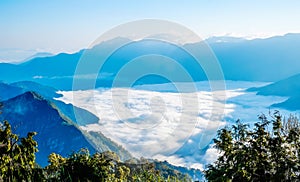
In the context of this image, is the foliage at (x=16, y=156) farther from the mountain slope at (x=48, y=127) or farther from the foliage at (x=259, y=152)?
the mountain slope at (x=48, y=127)

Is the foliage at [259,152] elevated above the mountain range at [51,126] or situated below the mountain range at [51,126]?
below

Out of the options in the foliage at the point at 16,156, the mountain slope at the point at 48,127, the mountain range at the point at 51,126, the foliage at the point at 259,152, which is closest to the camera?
the foliage at the point at 16,156

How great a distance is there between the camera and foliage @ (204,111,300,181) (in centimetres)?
551

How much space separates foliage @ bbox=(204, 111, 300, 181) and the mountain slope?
381 ft

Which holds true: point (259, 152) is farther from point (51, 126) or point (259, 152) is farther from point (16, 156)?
point (51, 126)

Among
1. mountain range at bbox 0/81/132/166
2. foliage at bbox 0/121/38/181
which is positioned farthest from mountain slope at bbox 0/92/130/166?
foliage at bbox 0/121/38/181

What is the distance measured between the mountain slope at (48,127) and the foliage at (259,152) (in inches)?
4567

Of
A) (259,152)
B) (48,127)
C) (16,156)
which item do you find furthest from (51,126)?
(259,152)

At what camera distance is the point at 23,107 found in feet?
518

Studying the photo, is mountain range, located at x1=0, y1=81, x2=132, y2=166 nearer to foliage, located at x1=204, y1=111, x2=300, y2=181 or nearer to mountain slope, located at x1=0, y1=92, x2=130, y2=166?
mountain slope, located at x1=0, y1=92, x2=130, y2=166

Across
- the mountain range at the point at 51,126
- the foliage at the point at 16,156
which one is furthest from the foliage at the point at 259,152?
the mountain range at the point at 51,126

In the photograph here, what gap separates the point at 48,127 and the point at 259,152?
14648 cm

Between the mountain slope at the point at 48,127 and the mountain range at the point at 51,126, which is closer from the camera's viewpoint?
the mountain slope at the point at 48,127

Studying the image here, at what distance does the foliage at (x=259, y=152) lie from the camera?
551 centimetres
